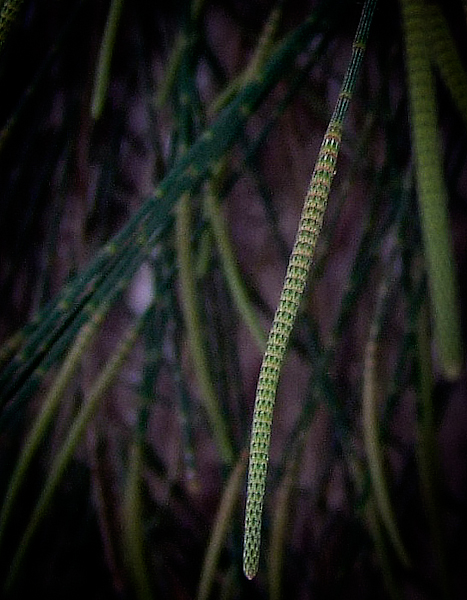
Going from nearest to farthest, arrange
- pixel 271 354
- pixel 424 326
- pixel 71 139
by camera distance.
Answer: pixel 271 354
pixel 424 326
pixel 71 139

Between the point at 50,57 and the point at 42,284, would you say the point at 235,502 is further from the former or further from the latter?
the point at 50,57

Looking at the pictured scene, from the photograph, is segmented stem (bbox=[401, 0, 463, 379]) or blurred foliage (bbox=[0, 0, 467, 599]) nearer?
segmented stem (bbox=[401, 0, 463, 379])

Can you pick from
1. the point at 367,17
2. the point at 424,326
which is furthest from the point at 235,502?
the point at 367,17

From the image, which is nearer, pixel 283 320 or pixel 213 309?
pixel 283 320

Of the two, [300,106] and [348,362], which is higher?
[300,106]

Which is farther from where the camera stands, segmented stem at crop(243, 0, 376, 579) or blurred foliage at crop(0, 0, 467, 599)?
blurred foliage at crop(0, 0, 467, 599)

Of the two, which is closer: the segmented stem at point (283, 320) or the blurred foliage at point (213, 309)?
the segmented stem at point (283, 320)

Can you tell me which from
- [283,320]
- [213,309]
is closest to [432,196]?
[283,320]

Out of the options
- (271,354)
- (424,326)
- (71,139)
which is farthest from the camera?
(71,139)

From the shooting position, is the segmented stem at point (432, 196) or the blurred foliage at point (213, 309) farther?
the blurred foliage at point (213, 309)

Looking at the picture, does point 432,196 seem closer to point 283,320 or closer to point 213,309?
point 283,320

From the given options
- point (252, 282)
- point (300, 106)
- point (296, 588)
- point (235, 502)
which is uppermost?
point (300, 106)
